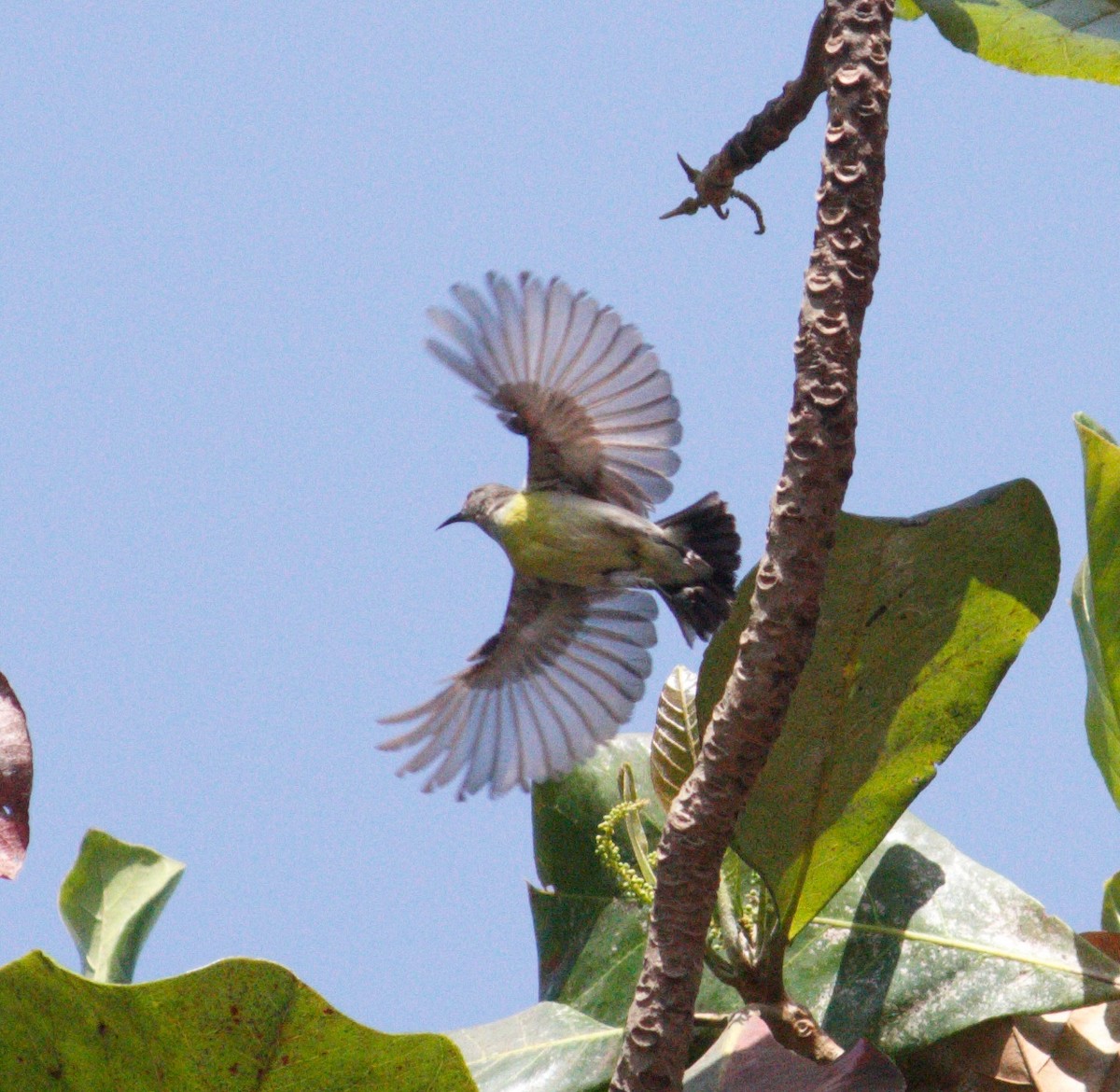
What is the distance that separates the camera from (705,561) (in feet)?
12.0

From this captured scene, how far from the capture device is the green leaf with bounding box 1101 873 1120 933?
4.43 feet

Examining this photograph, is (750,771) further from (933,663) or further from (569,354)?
(569,354)

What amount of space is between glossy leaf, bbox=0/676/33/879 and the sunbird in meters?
2.33

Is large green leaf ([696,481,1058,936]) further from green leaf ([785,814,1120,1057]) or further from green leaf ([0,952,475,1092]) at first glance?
green leaf ([0,952,475,1092])

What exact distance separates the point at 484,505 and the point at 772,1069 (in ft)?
9.43

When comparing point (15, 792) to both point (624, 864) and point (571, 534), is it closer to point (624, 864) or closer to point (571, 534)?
point (624, 864)

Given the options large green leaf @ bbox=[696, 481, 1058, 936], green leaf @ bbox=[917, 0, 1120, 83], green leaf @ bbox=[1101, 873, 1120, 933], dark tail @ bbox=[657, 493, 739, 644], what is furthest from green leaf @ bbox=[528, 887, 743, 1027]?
dark tail @ bbox=[657, 493, 739, 644]

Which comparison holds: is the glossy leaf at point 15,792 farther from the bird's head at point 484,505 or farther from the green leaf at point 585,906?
the bird's head at point 484,505

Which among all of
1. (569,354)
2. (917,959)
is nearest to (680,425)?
(569,354)

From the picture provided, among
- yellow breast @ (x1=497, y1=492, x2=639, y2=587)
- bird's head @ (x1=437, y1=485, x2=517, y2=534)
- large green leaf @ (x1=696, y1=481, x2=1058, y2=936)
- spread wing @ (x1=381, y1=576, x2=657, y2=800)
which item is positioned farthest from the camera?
bird's head @ (x1=437, y1=485, x2=517, y2=534)

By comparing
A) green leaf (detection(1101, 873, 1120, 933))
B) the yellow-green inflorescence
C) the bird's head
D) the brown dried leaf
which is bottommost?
the brown dried leaf

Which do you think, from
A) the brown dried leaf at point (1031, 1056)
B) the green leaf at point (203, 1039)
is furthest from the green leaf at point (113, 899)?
the brown dried leaf at point (1031, 1056)

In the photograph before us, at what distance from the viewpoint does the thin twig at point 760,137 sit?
47.1 inches

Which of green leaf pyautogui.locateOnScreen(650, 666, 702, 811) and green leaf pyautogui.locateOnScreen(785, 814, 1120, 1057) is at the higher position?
green leaf pyautogui.locateOnScreen(650, 666, 702, 811)
